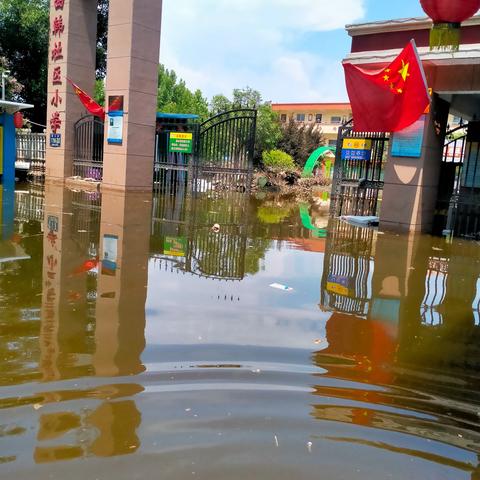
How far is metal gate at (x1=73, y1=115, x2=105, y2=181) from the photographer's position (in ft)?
57.5

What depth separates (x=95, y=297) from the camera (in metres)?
4.73

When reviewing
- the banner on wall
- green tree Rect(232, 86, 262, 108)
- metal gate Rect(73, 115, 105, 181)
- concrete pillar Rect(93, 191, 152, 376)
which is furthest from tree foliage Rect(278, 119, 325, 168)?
concrete pillar Rect(93, 191, 152, 376)

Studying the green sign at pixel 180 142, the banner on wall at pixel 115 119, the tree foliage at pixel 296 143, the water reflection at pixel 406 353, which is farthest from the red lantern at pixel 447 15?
the tree foliage at pixel 296 143

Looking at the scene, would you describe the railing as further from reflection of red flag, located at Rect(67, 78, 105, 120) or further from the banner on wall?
the banner on wall

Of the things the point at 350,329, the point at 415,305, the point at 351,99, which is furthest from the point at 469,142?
the point at 350,329

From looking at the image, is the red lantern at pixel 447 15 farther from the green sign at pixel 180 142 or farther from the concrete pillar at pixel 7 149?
the concrete pillar at pixel 7 149

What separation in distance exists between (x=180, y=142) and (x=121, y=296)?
12.4 m

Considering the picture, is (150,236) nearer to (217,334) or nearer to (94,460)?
(217,334)

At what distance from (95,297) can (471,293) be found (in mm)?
4275

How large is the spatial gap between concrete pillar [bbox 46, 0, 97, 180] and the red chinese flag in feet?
36.9

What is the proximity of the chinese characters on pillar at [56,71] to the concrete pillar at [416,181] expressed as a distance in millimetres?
12243

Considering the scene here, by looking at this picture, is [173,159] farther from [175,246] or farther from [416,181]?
[175,246]

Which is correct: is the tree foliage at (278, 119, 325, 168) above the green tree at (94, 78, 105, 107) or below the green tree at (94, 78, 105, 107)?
below

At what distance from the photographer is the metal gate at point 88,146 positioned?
57.5 feet
